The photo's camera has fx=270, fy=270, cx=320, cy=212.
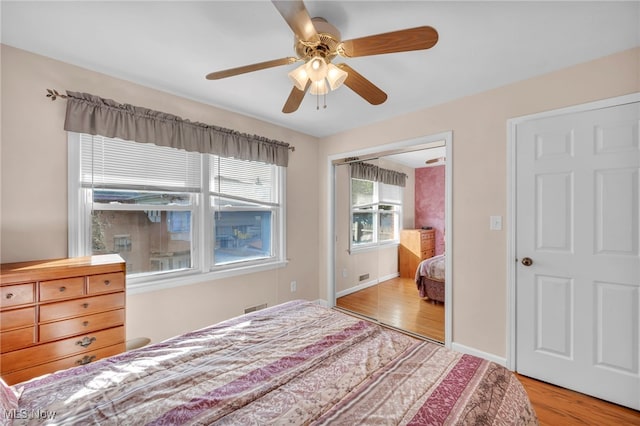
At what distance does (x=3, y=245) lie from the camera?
176 centimetres

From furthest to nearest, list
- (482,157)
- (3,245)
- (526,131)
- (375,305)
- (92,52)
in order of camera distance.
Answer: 1. (375,305)
2. (482,157)
3. (526,131)
4. (92,52)
5. (3,245)

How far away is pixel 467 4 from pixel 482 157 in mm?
1335

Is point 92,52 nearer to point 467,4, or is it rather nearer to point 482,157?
point 467,4

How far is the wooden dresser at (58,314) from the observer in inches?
58.7

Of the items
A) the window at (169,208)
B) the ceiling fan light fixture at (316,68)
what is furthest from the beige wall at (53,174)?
the ceiling fan light fixture at (316,68)

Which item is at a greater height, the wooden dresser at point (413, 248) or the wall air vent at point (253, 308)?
the wooden dresser at point (413, 248)

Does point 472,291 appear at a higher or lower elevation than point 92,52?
lower

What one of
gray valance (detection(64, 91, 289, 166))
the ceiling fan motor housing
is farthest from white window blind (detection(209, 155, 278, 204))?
the ceiling fan motor housing

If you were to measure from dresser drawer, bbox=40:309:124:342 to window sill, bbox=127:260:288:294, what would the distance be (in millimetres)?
462

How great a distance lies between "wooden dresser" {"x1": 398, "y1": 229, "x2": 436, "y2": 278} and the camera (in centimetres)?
292

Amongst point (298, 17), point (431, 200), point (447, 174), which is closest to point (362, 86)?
point (298, 17)

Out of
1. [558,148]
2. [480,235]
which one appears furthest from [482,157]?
[480,235]

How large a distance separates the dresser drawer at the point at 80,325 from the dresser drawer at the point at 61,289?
0.16m

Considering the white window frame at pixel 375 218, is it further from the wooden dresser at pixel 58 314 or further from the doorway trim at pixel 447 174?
the wooden dresser at pixel 58 314
